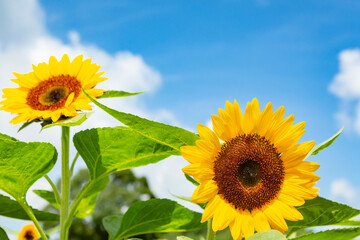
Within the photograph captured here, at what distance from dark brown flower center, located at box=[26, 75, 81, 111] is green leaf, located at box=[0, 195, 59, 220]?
45cm

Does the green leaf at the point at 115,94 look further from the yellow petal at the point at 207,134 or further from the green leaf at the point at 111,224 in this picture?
the green leaf at the point at 111,224

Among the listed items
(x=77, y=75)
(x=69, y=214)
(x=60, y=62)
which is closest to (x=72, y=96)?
(x=77, y=75)

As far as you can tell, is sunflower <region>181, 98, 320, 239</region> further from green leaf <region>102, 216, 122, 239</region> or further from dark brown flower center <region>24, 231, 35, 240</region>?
dark brown flower center <region>24, 231, 35, 240</region>

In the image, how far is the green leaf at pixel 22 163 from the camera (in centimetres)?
157

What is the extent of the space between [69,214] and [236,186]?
80 centimetres

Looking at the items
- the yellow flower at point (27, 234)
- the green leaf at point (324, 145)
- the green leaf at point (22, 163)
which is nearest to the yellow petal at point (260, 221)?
the green leaf at point (324, 145)

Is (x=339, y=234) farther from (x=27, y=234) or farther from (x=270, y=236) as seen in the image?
(x=27, y=234)

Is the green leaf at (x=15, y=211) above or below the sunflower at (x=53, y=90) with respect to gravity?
A: below

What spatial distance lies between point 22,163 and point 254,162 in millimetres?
867

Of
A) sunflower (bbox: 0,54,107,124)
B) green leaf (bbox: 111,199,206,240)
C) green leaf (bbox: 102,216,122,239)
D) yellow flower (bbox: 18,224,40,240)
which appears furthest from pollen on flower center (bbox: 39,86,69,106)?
yellow flower (bbox: 18,224,40,240)

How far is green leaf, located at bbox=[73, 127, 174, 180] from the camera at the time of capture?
5.26 ft

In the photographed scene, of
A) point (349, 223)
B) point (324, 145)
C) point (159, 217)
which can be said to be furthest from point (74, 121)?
point (349, 223)

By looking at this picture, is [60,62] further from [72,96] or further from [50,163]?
[50,163]

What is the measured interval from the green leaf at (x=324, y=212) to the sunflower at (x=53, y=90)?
890 millimetres
